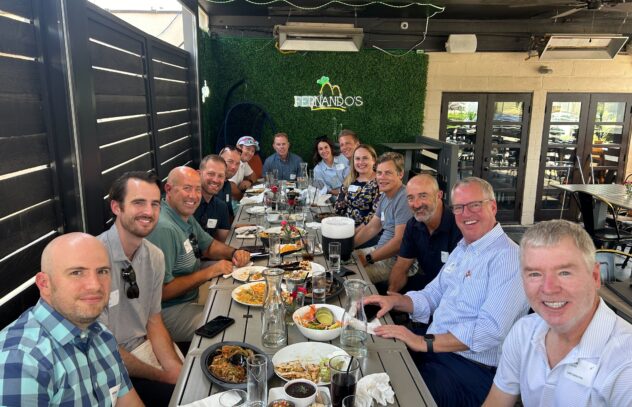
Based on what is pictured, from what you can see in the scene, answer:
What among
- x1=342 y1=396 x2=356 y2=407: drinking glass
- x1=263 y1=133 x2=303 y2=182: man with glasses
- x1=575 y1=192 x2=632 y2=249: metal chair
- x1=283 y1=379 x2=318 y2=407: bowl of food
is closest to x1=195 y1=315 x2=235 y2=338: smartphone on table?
x1=283 y1=379 x2=318 y2=407: bowl of food

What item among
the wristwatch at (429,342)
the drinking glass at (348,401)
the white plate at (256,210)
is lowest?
the wristwatch at (429,342)

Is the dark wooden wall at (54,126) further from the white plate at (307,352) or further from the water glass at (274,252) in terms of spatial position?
the white plate at (307,352)

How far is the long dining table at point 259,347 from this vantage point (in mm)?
1457

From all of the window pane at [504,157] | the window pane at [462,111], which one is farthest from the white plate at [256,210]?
the window pane at [504,157]

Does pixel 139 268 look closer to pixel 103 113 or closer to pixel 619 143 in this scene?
pixel 103 113

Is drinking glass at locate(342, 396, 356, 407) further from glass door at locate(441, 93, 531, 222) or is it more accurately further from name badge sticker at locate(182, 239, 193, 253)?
glass door at locate(441, 93, 531, 222)

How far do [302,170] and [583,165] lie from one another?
5.97 m

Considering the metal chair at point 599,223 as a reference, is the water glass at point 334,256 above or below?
above

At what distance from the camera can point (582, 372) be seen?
135 centimetres

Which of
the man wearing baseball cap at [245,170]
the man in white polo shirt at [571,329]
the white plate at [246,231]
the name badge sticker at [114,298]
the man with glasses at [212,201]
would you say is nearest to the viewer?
the man in white polo shirt at [571,329]

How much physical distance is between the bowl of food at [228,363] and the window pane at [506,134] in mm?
7419

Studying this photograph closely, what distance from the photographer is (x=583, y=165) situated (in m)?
8.16

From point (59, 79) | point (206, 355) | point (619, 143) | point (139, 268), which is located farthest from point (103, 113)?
point (619, 143)

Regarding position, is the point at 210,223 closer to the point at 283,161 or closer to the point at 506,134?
the point at 283,161
